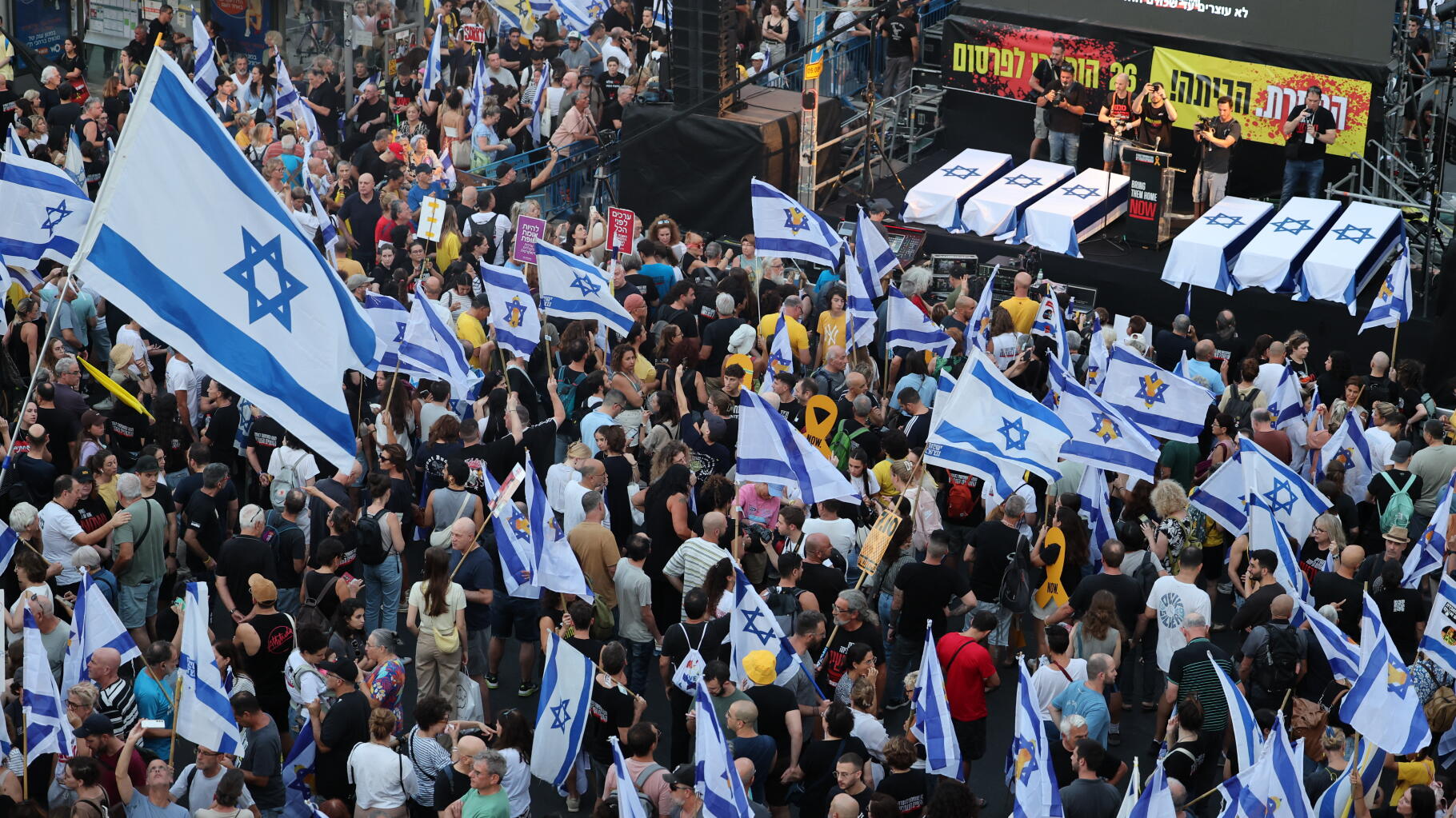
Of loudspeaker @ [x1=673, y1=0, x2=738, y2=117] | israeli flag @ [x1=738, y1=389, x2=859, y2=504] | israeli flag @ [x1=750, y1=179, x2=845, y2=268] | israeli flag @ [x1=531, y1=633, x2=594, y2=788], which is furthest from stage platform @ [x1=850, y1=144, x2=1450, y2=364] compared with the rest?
israeli flag @ [x1=531, y1=633, x2=594, y2=788]

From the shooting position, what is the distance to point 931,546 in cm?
1199

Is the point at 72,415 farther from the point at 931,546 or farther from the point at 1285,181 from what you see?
the point at 1285,181

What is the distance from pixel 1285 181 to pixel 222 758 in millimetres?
15888

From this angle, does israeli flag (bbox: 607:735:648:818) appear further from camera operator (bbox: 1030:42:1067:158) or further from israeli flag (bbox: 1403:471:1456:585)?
camera operator (bbox: 1030:42:1067:158)

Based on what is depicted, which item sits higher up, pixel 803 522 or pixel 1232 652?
pixel 803 522

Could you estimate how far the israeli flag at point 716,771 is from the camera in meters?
9.23

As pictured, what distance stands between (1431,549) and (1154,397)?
2.67 metres

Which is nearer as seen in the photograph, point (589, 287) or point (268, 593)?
point (268, 593)

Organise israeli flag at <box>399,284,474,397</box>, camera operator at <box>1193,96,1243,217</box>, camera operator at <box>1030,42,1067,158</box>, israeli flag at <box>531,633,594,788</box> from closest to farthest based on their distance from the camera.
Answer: israeli flag at <box>531,633,594,788</box> → israeli flag at <box>399,284,474,397</box> → camera operator at <box>1193,96,1243,217</box> → camera operator at <box>1030,42,1067,158</box>

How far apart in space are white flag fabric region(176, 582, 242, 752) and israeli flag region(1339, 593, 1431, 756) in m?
6.41

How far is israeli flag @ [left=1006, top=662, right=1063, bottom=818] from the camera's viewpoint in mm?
9578

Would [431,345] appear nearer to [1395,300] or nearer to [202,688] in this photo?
[202,688]

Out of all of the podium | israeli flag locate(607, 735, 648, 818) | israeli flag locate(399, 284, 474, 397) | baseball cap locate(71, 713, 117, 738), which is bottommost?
the podium

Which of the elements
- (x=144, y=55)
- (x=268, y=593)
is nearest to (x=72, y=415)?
(x=268, y=593)
